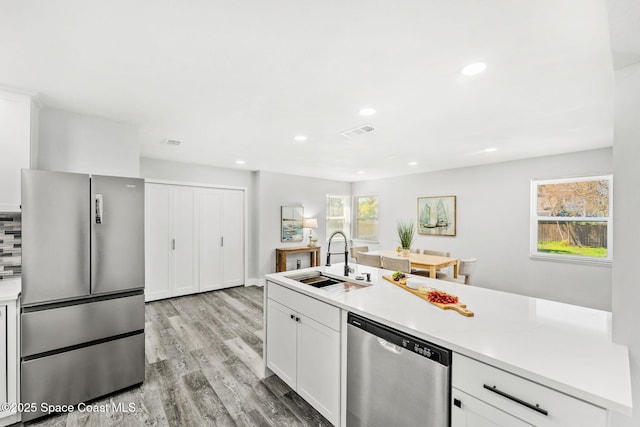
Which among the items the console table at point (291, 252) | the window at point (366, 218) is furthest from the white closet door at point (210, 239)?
the window at point (366, 218)

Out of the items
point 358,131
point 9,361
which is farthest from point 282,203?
point 9,361

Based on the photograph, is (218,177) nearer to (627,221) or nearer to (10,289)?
(10,289)

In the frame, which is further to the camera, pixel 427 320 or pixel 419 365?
pixel 427 320

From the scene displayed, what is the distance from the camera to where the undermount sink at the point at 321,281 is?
2389 millimetres

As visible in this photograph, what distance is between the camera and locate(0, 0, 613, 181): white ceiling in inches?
52.7

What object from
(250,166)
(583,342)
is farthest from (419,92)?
(250,166)

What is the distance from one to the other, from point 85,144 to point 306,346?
2.86 meters

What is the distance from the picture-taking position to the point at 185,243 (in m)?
5.00

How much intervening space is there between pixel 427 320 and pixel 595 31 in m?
1.81

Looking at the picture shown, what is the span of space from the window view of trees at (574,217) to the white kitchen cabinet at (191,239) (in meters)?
5.50

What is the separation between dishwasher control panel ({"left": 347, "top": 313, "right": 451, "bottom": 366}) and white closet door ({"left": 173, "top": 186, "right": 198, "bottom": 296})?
13.8 feet

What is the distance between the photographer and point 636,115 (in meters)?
1.25

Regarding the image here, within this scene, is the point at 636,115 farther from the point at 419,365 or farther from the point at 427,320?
the point at 419,365

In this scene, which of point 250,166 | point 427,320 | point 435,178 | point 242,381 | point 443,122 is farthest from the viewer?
point 435,178
